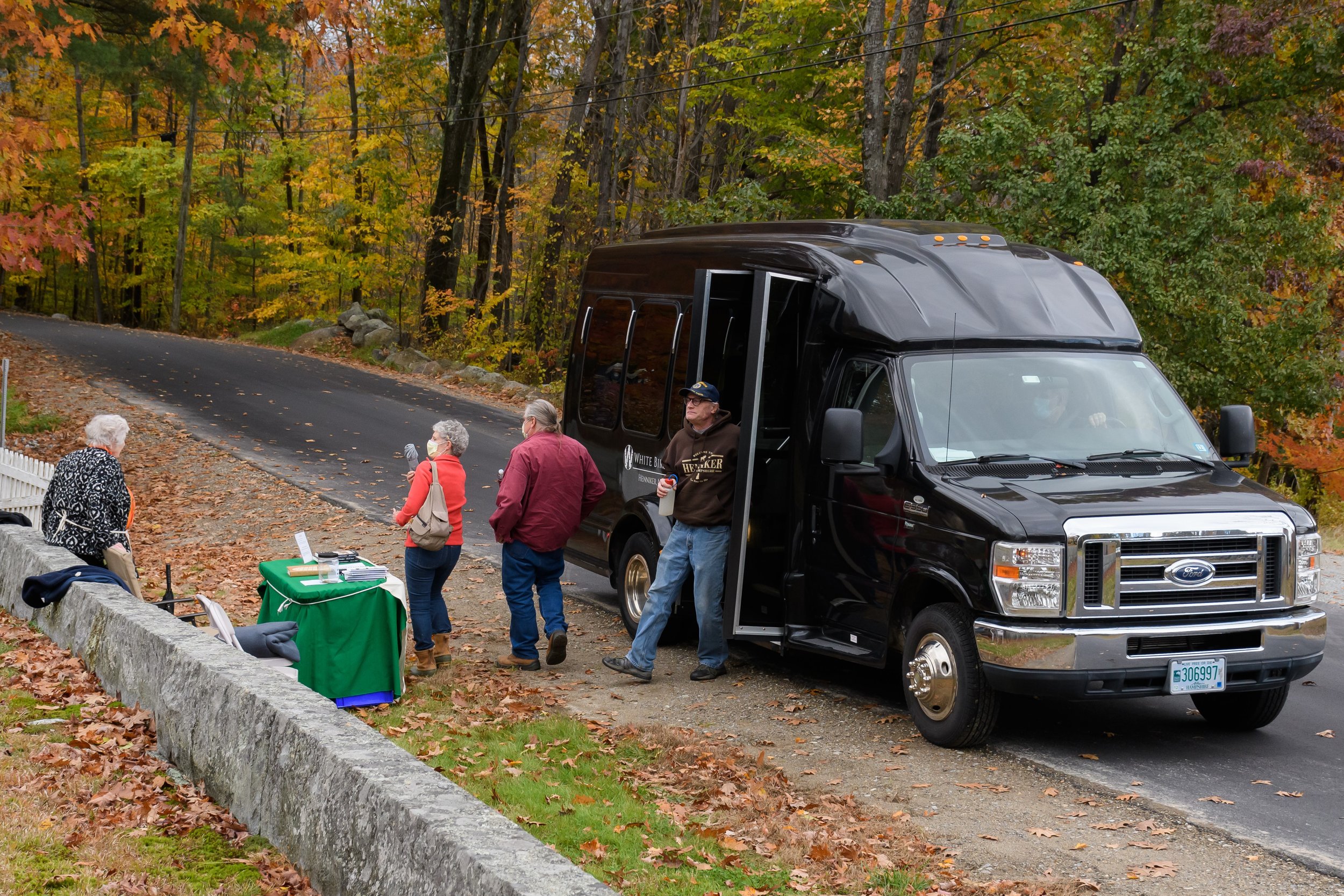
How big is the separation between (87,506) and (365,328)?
28.0m

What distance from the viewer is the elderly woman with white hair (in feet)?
25.6

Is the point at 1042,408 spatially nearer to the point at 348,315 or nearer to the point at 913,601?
the point at 913,601

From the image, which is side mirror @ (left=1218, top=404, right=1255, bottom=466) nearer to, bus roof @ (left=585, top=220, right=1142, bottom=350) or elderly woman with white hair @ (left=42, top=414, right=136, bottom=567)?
bus roof @ (left=585, top=220, right=1142, bottom=350)

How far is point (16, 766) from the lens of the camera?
5.29 meters

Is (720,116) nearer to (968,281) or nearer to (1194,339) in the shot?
(1194,339)

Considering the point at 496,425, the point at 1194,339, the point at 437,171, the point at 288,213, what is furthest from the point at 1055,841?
the point at 437,171

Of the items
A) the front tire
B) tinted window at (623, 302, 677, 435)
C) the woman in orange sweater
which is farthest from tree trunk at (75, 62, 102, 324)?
the front tire

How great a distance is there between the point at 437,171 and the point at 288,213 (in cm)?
914

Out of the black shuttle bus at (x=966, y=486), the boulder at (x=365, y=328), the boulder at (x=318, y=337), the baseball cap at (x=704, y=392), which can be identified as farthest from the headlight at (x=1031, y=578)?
the boulder at (x=318, y=337)

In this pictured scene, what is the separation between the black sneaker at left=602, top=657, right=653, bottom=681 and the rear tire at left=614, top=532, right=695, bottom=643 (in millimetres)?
776

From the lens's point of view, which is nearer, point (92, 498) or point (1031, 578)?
point (1031, 578)

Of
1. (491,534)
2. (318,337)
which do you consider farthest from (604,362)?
(318,337)

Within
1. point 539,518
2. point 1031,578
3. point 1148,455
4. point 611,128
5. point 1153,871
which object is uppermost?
point 611,128

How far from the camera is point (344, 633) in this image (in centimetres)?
768
